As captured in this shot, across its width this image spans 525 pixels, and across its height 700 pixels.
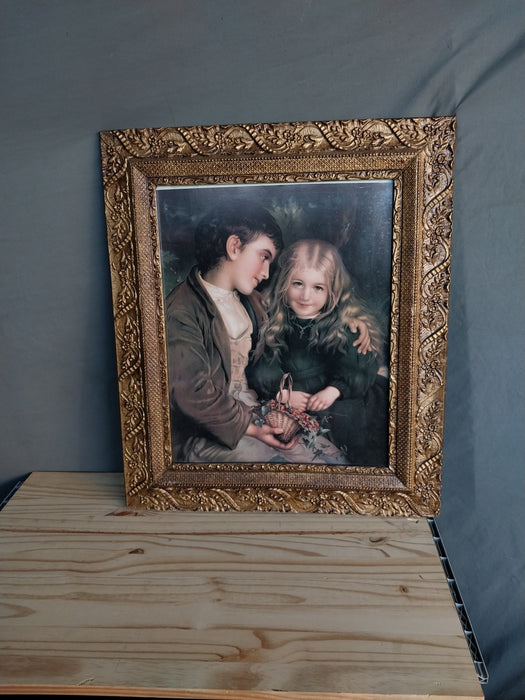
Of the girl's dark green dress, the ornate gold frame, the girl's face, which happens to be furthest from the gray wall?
the girl's face

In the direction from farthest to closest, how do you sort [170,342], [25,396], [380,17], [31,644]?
[25,396] < [170,342] < [380,17] < [31,644]

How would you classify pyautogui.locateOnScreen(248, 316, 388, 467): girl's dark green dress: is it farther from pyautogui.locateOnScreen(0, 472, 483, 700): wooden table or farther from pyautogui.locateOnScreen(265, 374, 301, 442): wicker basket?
pyautogui.locateOnScreen(0, 472, 483, 700): wooden table

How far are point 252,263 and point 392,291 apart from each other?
Answer: 0.89 feet

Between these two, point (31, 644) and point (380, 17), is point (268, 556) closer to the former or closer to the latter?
point (31, 644)

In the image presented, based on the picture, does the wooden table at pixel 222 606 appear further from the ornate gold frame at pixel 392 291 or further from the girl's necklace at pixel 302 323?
the girl's necklace at pixel 302 323

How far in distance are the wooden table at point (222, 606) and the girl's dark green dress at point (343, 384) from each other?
0.14 m

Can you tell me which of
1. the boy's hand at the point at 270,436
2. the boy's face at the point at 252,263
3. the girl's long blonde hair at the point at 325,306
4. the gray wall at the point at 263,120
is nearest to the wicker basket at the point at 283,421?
the boy's hand at the point at 270,436

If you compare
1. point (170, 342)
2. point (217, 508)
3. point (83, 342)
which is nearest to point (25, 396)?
point (83, 342)

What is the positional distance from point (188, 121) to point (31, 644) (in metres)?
0.94

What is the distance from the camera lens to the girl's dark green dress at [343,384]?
3.53 ft

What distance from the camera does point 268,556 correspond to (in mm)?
1004

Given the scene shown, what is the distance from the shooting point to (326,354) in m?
1.08

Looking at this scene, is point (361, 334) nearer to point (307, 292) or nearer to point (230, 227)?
point (307, 292)

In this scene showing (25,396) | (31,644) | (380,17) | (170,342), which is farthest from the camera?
(25,396)
